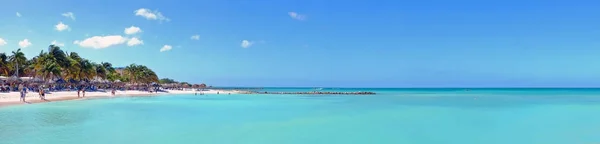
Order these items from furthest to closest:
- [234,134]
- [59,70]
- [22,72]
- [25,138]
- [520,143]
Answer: [22,72] → [59,70] → [234,134] → [520,143] → [25,138]

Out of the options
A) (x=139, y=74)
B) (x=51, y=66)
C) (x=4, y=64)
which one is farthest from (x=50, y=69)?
(x=139, y=74)

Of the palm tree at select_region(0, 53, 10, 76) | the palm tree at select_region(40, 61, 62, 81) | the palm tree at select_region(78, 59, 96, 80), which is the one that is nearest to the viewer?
the palm tree at select_region(40, 61, 62, 81)

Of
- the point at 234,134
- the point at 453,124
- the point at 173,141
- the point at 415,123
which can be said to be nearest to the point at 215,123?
the point at 234,134

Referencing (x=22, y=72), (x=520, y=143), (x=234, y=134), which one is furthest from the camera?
(x=22, y=72)

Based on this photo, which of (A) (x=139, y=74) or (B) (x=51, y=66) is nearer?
(B) (x=51, y=66)

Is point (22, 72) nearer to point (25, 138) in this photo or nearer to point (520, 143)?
point (25, 138)

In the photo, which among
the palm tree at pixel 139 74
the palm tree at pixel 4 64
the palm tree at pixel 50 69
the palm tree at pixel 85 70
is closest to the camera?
the palm tree at pixel 50 69

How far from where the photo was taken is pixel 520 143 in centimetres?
1194

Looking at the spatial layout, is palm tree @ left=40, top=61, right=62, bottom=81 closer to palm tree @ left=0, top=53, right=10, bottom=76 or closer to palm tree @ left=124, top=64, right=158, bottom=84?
palm tree @ left=0, top=53, right=10, bottom=76

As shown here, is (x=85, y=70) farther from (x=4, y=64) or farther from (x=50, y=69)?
(x=50, y=69)

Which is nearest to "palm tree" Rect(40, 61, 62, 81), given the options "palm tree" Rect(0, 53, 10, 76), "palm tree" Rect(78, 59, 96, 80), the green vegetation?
the green vegetation

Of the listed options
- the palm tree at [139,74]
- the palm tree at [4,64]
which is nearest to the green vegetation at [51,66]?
the palm tree at [4,64]

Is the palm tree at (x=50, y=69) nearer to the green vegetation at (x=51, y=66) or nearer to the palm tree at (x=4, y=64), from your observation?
the green vegetation at (x=51, y=66)

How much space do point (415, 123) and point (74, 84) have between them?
40497mm
